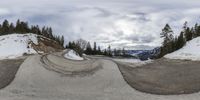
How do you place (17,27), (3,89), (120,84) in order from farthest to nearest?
(17,27), (120,84), (3,89)

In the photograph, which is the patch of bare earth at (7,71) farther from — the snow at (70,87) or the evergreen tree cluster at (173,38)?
the evergreen tree cluster at (173,38)

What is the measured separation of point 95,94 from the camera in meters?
32.0

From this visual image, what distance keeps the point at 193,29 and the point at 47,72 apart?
76650mm

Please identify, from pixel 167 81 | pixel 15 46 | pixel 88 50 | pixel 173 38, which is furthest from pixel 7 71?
pixel 88 50

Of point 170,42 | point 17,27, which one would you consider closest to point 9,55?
point 170,42

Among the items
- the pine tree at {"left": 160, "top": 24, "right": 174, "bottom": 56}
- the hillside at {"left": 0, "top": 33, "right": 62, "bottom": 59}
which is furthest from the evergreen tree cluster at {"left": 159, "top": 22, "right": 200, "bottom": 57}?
the hillside at {"left": 0, "top": 33, "right": 62, "bottom": 59}

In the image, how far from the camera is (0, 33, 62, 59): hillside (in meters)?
59.9

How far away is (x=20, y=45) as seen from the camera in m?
63.6

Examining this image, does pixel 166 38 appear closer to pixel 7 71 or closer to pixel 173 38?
pixel 173 38

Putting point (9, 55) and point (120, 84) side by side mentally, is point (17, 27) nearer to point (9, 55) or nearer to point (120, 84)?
point (9, 55)

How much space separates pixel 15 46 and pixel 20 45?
823mm

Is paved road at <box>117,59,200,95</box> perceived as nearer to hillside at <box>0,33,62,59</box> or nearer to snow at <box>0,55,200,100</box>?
snow at <box>0,55,200,100</box>

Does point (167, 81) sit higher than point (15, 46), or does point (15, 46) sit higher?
point (15, 46)

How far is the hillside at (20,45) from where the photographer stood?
59.9 metres
